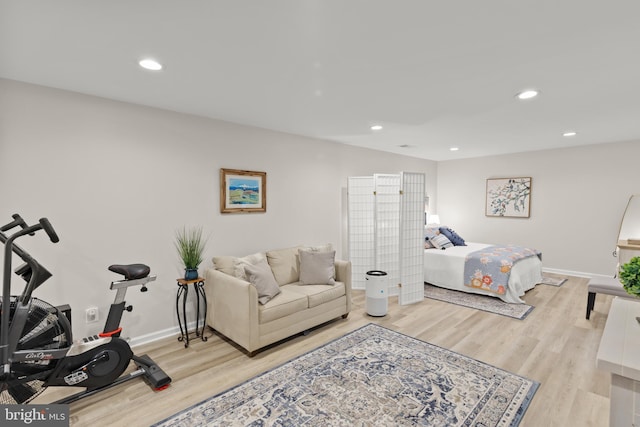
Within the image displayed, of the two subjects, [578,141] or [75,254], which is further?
[578,141]

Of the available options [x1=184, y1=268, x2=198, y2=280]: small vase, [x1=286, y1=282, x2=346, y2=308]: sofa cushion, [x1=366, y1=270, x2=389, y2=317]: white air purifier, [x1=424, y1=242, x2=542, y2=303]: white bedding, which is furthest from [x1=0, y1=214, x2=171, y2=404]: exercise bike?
[x1=424, y1=242, x2=542, y2=303]: white bedding

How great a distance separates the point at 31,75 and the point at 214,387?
2.77 meters

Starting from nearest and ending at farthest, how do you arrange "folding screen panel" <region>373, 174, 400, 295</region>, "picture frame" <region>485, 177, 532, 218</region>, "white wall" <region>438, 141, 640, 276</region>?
"folding screen panel" <region>373, 174, 400, 295</region>, "white wall" <region>438, 141, 640, 276</region>, "picture frame" <region>485, 177, 532, 218</region>

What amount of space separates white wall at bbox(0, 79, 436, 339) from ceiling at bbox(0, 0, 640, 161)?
25 centimetres

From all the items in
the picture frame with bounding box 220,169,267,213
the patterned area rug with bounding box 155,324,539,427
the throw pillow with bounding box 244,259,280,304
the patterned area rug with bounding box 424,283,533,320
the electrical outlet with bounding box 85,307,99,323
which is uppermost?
the picture frame with bounding box 220,169,267,213

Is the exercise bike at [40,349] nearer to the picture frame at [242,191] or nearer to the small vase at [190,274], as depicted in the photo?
the small vase at [190,274]

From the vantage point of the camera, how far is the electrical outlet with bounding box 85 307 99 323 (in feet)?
9.00

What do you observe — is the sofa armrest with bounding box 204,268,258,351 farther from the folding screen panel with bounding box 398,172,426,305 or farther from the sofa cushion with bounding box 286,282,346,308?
the folding screen panel with bounding box 398,172,426,305

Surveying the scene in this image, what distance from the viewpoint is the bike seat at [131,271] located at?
2545mm

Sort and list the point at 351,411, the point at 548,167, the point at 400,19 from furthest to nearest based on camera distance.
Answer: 1. the point at 548,167
2. the point at 351,411
3. the point at 400,19

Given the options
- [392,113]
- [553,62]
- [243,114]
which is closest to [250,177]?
[243,114]

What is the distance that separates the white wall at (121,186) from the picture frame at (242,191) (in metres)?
0.08

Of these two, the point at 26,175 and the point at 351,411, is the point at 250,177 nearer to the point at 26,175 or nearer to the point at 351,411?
the point at 26,175

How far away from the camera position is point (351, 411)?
2.12 metres
